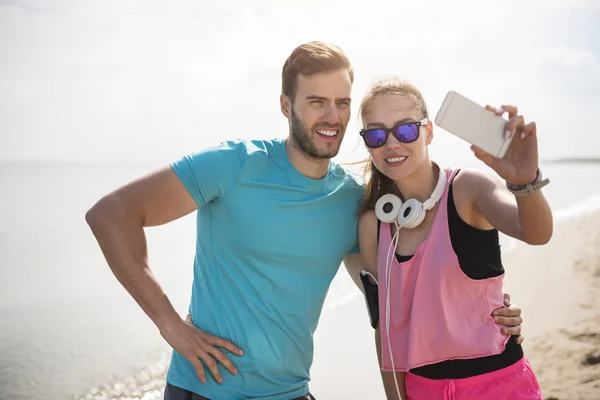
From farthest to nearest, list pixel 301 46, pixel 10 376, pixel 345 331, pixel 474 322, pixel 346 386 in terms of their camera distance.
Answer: pixel 345 331 < pixel 10 376 < pixel 346 386 < pixel 301 46 < pixel 474 322

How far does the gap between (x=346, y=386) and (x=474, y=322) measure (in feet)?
12.6

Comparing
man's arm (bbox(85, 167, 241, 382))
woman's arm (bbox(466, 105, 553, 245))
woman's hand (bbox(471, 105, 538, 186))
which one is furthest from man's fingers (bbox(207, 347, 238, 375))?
woman's hand (bbox(471, 105, 538, 186))

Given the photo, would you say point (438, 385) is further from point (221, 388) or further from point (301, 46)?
point (301, 46)

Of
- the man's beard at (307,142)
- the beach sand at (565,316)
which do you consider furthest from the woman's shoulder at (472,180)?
the beach sand at (565,316)

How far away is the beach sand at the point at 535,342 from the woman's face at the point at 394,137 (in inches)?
139

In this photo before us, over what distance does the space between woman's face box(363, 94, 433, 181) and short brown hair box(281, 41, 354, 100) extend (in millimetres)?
567

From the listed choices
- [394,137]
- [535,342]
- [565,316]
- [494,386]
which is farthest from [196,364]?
[565,316]

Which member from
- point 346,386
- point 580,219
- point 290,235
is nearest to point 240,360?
point 290,235

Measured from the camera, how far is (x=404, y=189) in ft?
12.0

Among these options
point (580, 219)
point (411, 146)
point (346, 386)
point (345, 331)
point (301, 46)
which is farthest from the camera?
point (580, 219)

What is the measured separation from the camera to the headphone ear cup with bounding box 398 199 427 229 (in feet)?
10.9

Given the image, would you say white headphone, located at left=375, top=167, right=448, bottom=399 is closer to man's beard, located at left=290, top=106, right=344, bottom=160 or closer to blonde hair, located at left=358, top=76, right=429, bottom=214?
blonde hair, located at left=358, top=76, right=429, bottom=214

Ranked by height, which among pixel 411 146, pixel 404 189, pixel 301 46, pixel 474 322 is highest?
pixel 301 46

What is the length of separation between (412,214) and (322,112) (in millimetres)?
1041
